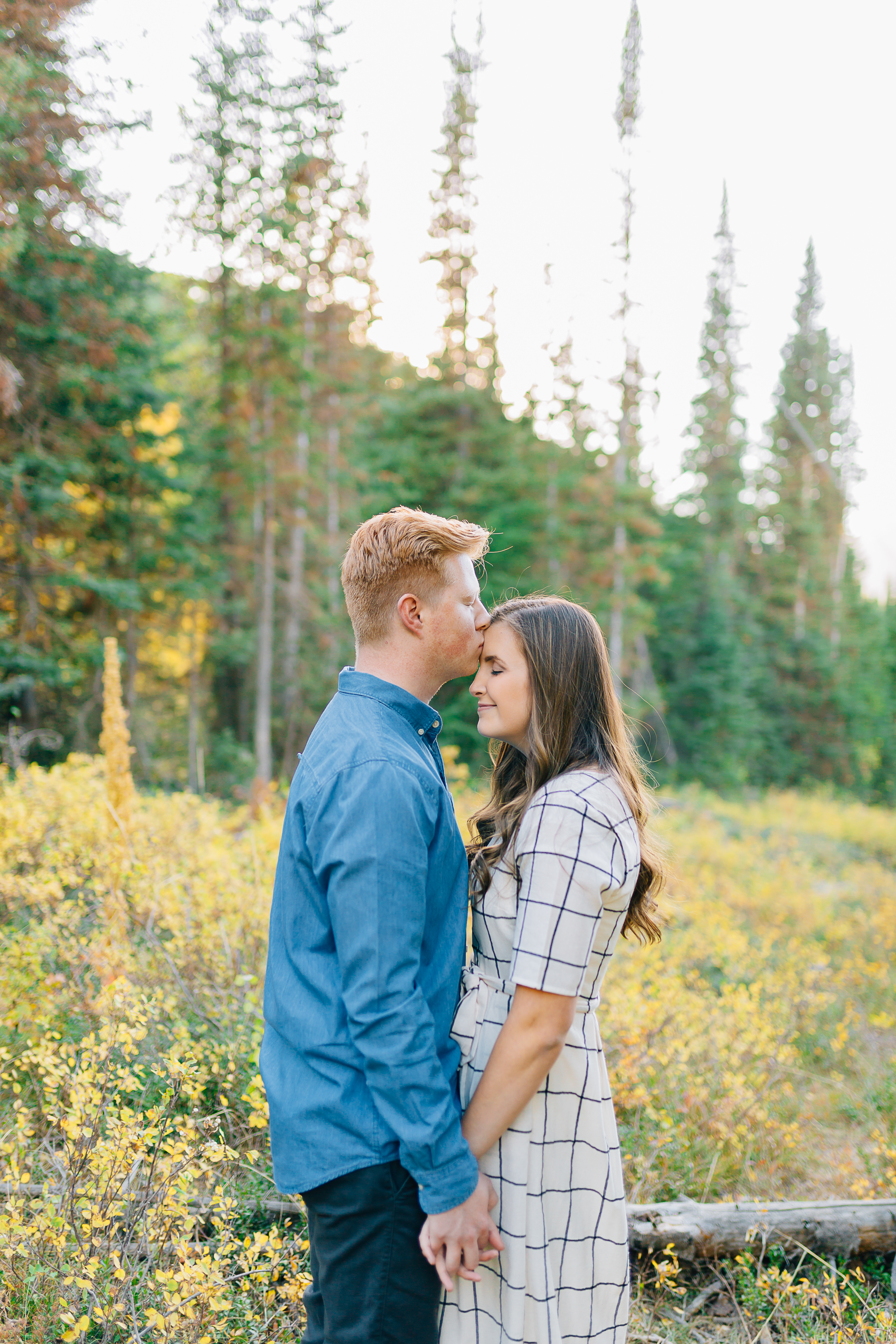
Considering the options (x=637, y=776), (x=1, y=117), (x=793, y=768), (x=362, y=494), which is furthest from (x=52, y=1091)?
(x=793, y=768)

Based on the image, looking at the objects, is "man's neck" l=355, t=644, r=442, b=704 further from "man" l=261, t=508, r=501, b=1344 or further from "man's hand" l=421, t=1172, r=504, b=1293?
"man's hand" l=421, t=1172, r=504, b=1293

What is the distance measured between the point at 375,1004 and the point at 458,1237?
0.51 metres

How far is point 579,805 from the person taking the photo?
1830 millimetres

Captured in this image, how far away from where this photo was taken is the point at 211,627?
645 inches

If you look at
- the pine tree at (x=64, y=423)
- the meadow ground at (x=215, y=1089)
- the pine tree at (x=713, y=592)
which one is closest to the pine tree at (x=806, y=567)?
the pine tree at (x=713, y=592)

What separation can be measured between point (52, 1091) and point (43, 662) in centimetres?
923

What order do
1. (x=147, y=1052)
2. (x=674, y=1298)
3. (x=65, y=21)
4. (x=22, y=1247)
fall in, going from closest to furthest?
(x=22, y=1247)
(x=674, y=1298)
(x=147, y=1052)
(x=65, y=21)

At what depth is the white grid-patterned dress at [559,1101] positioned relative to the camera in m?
1.77

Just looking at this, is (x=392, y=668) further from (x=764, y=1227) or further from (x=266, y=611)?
(x=266, y=611)

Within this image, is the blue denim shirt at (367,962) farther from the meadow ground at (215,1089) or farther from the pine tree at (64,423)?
the pine tree at (64,423)

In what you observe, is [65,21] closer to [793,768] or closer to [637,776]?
[637,776]

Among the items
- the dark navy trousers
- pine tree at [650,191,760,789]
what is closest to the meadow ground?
the dark navy trousers

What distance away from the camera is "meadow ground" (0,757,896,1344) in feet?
8.23

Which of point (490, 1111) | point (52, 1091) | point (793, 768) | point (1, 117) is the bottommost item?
point (793, 768)
